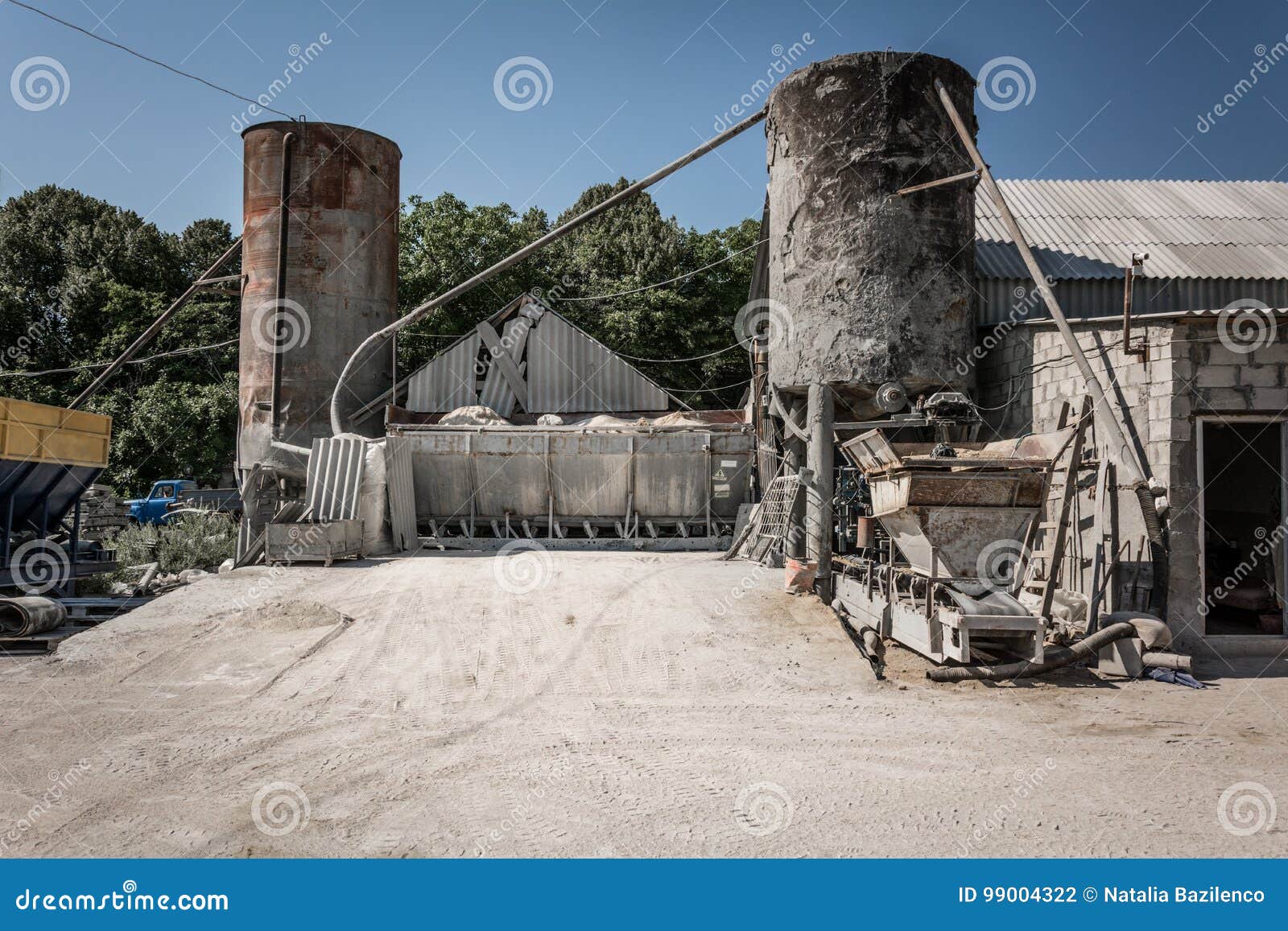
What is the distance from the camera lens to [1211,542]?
1457 centimetres

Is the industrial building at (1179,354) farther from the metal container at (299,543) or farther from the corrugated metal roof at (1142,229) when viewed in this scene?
the metal container at (299,543)

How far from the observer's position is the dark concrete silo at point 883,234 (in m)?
12.6

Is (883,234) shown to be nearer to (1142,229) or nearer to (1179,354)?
(1179,354)

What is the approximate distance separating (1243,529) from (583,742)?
13414mm

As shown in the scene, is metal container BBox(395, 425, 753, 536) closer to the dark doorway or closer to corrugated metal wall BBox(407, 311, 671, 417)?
corrugated metal wall BBox(407, 311, 671, 417)

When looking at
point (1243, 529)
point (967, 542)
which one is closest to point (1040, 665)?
point (967, 542)

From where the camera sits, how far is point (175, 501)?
2573 cm

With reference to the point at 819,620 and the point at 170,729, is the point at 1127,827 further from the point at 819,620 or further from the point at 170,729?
the point at 170,729

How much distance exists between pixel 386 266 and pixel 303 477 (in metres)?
7.93

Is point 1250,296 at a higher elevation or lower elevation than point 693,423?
higher

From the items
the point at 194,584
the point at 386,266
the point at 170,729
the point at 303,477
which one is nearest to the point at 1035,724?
the point at 170,729

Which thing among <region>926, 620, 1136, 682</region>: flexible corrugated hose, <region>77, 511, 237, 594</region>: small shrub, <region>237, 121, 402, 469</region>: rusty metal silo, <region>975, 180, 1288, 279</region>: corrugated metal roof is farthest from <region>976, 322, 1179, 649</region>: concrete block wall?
<region>237, 121, 402, 469</region>: rusty metal silo

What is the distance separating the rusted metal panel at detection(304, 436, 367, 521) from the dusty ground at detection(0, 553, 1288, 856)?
4133mm

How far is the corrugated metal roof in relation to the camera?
14609 millimetres
